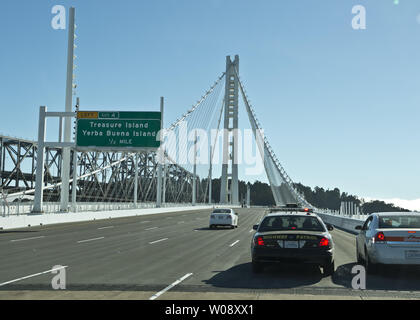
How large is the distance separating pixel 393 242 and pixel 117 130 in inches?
1106

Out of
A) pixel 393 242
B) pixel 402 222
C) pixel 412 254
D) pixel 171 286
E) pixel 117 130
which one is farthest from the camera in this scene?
pixel 117 130

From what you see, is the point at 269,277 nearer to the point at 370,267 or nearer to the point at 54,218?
the point at 370,267

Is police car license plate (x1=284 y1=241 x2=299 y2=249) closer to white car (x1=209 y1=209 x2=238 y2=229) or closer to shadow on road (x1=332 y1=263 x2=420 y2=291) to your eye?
shadow on road (x1=332 y1=263 x2=420 y2=291)

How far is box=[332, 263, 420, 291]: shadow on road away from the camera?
921 centimetres

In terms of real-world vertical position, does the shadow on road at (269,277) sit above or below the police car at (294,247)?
below

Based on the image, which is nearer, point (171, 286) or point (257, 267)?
point (171, 286)

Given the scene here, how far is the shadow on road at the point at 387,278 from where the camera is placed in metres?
9.21

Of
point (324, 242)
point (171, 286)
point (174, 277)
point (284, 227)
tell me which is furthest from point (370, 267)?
point (171, 286)

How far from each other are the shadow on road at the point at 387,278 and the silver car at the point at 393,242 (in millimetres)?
348

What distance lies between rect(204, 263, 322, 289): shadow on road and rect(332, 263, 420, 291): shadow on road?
51 cm

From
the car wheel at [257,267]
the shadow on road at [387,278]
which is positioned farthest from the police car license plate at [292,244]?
the shadow on road at [387,278]

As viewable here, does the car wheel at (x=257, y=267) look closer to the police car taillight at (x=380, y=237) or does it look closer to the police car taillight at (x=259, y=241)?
the police car taillight at (x=259, y=241)

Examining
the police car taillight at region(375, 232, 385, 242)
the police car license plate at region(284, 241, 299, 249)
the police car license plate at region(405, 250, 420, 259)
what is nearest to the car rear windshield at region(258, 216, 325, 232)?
the police car license plate at region(284, 241, 299, 249)

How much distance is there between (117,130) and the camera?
35812 millimetres
